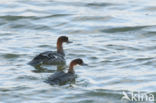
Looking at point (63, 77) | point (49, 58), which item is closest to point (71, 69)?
point (63, 77)

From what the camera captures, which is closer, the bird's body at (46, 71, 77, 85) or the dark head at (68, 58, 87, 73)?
the bird's body at (46, 71, 77, 85)

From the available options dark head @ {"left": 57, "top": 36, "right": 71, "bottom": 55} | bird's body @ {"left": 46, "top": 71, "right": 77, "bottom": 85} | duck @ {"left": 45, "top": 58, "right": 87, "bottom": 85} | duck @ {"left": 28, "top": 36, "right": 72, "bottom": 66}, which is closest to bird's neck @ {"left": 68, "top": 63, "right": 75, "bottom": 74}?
duck @ {"left": 45, "top": 58, "right": 87, "bottom": 85}

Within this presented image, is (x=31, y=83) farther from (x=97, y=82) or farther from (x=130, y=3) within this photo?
(x=130, y=3)

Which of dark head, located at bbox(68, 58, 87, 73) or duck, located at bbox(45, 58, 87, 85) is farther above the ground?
dark head, located at bbox(68, 58, 87, 73)

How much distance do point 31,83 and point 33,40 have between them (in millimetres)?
4427

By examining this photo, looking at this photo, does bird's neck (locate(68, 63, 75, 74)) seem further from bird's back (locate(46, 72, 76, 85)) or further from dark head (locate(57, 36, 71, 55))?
dark head (locate(57, 36, 71, 55))

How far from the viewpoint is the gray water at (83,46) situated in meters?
14.8

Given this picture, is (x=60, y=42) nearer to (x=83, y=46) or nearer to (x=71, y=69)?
(x=83, y=46)

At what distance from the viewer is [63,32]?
68.6ft

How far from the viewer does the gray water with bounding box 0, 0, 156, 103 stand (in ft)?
48.6

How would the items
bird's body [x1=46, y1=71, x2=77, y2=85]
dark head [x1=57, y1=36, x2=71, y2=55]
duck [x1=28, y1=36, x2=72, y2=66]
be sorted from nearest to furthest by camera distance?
bird's body [x1=46, y1=71, x2=77, y2=85] < duck [x1=28, y1=36, x2=72, y2=66] < dark head [x1=57, y1=36, x2=71, y2=55]

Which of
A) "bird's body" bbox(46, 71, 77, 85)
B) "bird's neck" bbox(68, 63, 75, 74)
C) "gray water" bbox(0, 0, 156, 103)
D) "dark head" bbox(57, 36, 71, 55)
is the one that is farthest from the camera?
"dark head" bbox(57, 36, 71, 55)

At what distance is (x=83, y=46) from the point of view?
18.9 meters

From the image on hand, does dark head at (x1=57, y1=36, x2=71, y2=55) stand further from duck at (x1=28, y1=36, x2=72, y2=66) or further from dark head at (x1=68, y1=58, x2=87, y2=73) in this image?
dark head at (x1=68, y1=58, x2=87, y2=73)
